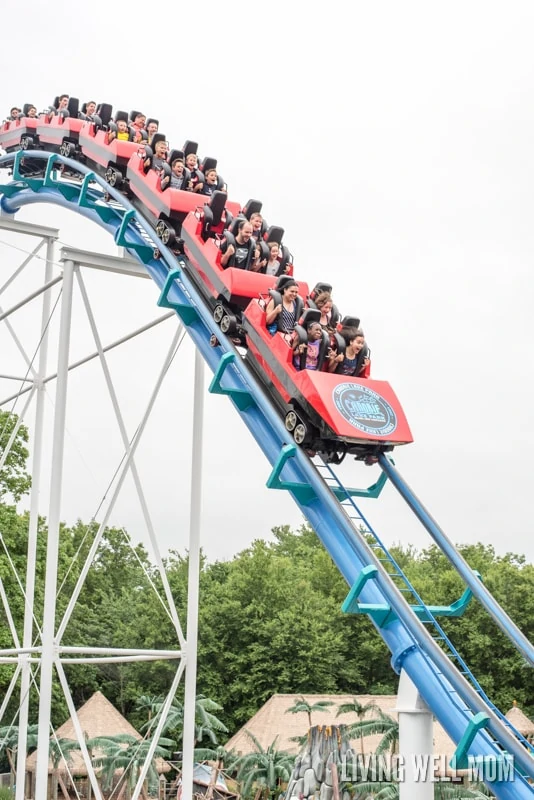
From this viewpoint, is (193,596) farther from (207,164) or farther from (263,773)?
(263,773)

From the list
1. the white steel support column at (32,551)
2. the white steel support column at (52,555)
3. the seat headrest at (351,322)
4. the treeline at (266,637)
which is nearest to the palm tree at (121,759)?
the treeline at (266,637)

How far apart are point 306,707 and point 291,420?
11.6m

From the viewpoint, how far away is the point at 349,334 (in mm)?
7078

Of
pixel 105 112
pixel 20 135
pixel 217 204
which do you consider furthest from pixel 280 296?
pixel 20 135

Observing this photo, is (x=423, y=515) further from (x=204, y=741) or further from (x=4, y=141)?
(x=204, y=741)

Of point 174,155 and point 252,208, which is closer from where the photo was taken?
point 252,208

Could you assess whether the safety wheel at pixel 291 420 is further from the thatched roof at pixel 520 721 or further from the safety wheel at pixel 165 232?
the thatched roof at pixel 520 721

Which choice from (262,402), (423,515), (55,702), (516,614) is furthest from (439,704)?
(516,614)

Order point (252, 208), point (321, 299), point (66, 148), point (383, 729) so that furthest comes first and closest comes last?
point (383, 729) → point (66, 148) → point (252, 208) → point (321, 299)

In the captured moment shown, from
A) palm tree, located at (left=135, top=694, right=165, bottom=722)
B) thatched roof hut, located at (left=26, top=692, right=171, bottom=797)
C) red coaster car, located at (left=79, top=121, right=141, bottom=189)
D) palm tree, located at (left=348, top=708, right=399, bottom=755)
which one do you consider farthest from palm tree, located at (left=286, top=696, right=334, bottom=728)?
red coaster car, located at (left=79, top=121, right=141, bottom=189)

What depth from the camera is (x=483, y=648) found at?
23.7 meters

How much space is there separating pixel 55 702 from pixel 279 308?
1659 centimetres

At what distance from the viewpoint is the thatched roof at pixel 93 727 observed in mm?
19016

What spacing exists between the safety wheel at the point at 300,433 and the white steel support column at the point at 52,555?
2165 millimetres
